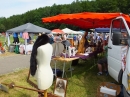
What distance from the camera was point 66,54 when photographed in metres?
6.45

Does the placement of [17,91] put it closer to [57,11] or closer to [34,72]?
[34,72]

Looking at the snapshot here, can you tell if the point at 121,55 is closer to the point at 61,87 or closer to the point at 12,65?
the point at 61,87

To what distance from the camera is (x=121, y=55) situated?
13.4 ft

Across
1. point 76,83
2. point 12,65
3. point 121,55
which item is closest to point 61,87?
point 76,83

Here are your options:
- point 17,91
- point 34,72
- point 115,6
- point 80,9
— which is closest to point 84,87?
point 17,91

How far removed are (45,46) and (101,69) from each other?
359 cm

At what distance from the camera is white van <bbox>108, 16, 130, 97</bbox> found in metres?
3.45

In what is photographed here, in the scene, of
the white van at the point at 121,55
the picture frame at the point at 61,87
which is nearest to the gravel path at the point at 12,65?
the picture frame at the point at 61,87

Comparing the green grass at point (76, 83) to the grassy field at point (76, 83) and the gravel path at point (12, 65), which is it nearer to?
the grassy field at point (76, 83)

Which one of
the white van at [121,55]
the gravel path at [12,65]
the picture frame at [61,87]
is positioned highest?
the white van at [121,55]

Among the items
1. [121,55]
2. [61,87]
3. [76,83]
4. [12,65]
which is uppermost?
[121,55]

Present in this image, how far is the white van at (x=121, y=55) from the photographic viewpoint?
3453mm

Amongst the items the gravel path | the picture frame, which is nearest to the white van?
the picture frame

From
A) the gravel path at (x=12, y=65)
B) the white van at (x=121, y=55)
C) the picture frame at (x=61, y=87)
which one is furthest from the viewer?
the gravel path at (x=12, y=65)
